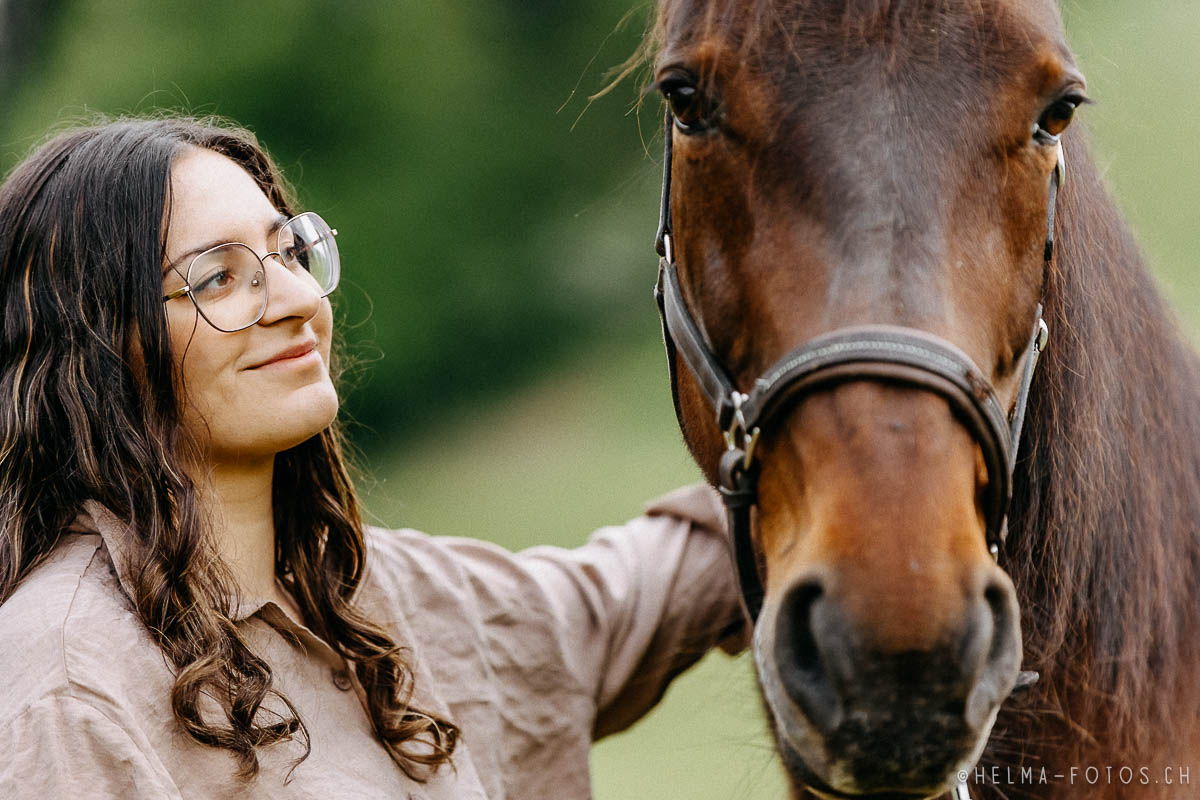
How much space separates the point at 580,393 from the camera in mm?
10359

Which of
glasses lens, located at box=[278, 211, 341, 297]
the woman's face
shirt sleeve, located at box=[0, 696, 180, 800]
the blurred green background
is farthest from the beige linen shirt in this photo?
the blurred green background

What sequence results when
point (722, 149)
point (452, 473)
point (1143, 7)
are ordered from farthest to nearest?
1. point (452, 473)
2. point (1143, 7)
3. point (722, 149)

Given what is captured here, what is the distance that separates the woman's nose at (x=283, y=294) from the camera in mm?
1868

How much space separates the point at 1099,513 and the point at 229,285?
1.36 metres

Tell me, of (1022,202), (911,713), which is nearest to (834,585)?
(911,713)

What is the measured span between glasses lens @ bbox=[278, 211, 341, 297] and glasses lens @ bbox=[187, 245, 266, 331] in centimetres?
10

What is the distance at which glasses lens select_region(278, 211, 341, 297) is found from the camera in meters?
1.97

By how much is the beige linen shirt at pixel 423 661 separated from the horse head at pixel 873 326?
0.78 metres

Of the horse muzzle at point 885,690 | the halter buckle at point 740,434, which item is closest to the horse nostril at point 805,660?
the horse muzzle at point 885,690

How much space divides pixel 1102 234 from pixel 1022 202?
14.5 inches

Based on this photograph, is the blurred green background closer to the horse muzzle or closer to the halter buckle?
the halter buckle

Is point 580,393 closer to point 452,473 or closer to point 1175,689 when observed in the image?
point 452,473

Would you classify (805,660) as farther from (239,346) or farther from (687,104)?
(239,346)

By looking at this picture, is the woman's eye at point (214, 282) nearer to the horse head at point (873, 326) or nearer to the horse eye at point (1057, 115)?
the horse head at point (873, 326)
